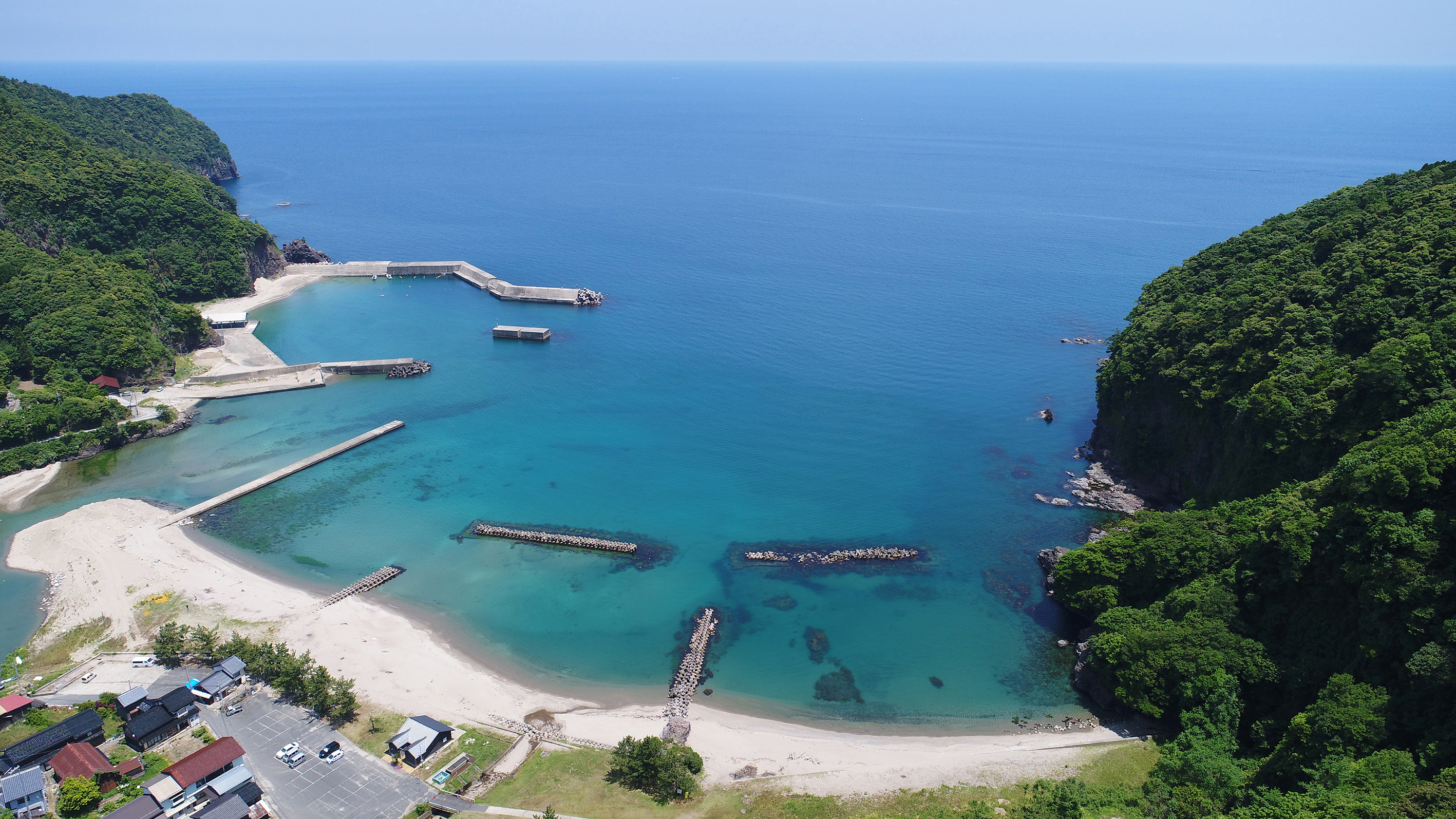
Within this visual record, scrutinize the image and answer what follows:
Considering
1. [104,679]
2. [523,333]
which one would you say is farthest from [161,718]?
[523,333]

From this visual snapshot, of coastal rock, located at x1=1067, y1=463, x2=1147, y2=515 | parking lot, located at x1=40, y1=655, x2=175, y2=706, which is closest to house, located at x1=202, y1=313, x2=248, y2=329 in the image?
parking lot, located at x1=40, y1=655, x2=175, y2=706

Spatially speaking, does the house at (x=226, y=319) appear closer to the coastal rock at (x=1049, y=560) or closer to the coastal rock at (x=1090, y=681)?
the coastal rock at (x=1049, y=560)

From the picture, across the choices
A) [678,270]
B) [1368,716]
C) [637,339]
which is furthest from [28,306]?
[1368,716]

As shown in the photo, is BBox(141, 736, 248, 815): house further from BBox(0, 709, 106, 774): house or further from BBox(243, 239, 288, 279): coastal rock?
BBox(243, 239, 288, 279): coastal rock

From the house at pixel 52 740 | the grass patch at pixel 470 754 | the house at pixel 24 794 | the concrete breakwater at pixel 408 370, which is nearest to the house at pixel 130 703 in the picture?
the house at pixel 52 740

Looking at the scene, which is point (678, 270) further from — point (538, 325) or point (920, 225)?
point (920, 225)
